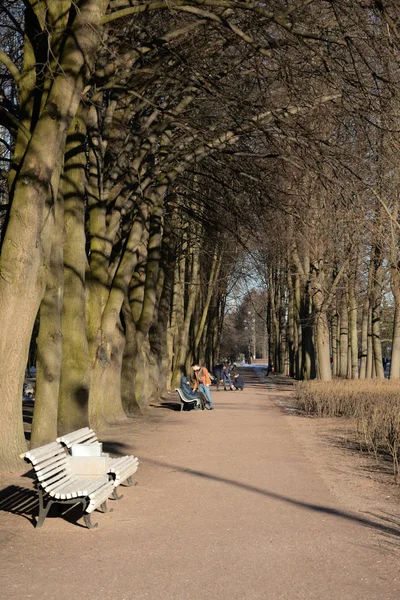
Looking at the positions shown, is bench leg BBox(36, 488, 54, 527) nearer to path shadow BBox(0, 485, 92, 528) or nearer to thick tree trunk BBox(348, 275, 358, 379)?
path shadow BBox(0, 485, 92, 528)

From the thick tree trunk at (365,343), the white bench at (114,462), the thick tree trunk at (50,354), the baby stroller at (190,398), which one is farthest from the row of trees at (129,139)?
the thick tree trunk at (365,343)

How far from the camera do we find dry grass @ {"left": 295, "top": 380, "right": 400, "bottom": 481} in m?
15.4

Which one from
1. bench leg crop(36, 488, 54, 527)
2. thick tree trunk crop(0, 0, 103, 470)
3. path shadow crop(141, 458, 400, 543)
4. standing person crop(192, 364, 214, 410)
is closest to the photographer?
Answer: bench leg crop(36, 488, 54, 527)

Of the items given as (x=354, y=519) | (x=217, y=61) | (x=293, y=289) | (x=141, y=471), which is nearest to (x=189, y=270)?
(x=293, y=289)

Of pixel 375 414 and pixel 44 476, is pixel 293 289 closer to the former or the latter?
pixel 375 414

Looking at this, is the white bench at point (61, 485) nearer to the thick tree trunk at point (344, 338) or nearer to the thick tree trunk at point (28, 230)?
the thick tree trunk at point (28, 230)

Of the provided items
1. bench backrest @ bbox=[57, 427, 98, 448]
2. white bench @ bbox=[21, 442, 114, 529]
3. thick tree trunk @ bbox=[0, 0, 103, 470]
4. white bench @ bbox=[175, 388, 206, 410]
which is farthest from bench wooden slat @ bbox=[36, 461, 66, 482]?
white bench @ bbox=[175, 388, 206, 410]

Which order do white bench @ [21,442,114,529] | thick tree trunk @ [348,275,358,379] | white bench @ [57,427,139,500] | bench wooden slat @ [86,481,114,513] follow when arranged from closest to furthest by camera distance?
bench wooden slat @ [86,481,114,513] → white bench @ [21,442,114,529] → white bench @ [57,427,139,500] → thick tree trunk @ [348,275,358,379]

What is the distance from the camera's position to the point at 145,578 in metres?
6.47

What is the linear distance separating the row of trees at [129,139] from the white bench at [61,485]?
109 inches

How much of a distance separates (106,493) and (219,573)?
2.23 metres

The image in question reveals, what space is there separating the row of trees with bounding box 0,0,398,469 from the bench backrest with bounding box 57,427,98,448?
4.33 feet

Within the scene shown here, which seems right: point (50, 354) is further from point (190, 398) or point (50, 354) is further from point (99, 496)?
point (190, 398)

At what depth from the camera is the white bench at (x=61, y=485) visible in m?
8.11
